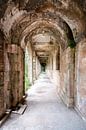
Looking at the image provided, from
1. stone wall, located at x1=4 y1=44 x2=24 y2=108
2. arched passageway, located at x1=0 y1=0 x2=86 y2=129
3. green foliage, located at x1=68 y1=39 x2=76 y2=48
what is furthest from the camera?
green foliage, located at x1=68 y1=39 x2=76 y2=48

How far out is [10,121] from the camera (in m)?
5.60

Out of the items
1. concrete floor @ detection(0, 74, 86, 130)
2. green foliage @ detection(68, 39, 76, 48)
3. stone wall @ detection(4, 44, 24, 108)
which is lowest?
concrete floor @ detection(0, 74, 86, 130)

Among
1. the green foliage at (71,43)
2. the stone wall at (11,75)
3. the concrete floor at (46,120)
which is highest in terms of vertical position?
the green foliage at (71,43)

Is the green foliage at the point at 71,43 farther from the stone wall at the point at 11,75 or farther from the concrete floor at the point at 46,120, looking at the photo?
the concrete floor at the point at 46,120

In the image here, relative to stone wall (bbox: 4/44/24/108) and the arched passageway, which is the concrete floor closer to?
the arched passageway

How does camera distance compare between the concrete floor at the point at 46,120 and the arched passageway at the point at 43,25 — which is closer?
the concrete floor at the point at 46,120

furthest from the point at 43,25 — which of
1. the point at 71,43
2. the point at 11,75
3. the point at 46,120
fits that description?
the point at 46,120

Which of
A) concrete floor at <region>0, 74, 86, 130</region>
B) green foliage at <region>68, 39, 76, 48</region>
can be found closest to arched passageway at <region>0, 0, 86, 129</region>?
green foliage at <region>68, 39, 76, 48</region>

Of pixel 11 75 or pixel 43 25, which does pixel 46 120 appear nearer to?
pixel 11 75

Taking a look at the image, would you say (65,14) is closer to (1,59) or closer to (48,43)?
(1,59)

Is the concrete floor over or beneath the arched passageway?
beneath

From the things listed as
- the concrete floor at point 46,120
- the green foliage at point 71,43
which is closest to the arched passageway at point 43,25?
the green foliage at point 71,43

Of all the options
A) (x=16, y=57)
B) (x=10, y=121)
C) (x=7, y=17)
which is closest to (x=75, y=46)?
(x=16, y=57)

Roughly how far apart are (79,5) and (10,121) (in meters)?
3.52
